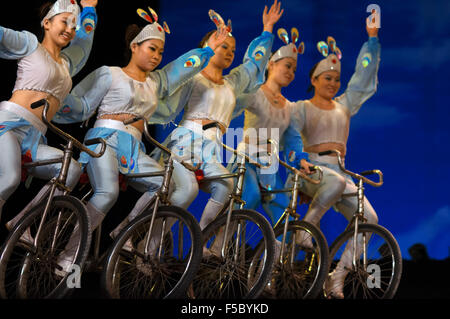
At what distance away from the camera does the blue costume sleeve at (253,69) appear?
165 inches

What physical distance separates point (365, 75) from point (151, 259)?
238 centimetres

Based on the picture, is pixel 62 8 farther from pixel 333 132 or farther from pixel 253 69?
pixel 333 132

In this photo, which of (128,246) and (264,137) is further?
(264,137)

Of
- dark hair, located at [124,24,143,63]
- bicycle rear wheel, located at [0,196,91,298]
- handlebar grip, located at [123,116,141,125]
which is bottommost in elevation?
bicycle rear wheel, located at [0,196,91,298]

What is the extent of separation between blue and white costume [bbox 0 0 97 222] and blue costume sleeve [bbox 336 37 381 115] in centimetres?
225

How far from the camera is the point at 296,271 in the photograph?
12.9ft

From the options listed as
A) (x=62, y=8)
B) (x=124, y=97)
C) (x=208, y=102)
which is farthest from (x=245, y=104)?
(x=62, y=8)

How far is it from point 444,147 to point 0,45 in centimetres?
413

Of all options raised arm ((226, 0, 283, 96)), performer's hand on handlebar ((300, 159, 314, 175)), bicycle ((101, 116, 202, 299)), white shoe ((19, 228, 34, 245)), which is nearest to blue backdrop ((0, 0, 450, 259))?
raised arm ((226, 0, 283, 96))

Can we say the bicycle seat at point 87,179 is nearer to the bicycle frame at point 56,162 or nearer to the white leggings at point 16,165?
the white leggings at point 16,165

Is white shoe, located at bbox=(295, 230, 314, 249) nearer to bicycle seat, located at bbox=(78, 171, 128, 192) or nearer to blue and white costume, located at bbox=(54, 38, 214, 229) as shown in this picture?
blue and white costume, located at bbox=(54, 38, 214, 229)

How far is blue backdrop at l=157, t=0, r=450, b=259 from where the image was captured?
19.2 ft

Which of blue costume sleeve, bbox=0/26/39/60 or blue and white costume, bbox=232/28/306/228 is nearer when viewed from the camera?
blue costume sleeve, bbox=0/26/39/60
